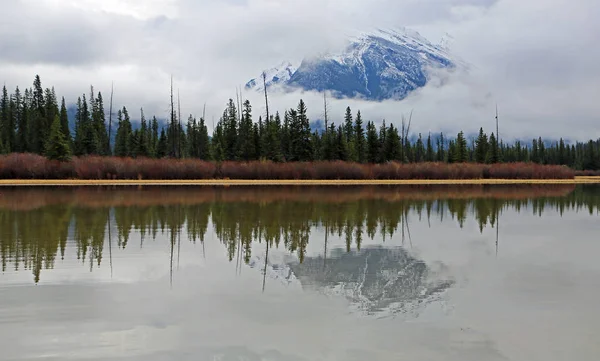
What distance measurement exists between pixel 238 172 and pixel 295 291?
48.8 meters

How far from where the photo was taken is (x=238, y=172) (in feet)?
191

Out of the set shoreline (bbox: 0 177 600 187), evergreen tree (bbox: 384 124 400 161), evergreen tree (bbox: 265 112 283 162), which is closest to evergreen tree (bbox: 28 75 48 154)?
evergreen tree (bbox: 265 112 283 162)

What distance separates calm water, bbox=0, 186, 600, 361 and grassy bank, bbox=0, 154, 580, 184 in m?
34.9

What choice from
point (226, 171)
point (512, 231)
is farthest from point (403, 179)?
point (512, 231)

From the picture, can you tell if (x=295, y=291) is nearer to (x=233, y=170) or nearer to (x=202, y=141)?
(x=233, y=170)

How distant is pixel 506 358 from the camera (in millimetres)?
6770

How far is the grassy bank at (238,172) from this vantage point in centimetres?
5250

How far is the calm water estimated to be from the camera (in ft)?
23.4

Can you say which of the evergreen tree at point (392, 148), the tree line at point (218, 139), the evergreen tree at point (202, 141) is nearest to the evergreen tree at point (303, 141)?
the tree line at point (218, 139)

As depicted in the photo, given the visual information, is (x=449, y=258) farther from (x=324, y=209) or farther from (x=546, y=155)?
(x=546, y=155)

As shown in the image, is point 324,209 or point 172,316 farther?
point 324,209

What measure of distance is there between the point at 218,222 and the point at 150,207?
6.90 metres

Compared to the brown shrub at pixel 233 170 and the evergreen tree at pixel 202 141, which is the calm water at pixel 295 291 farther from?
the evergreen tree at pixel 202 141

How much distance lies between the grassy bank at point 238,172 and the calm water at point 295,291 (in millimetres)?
34879
